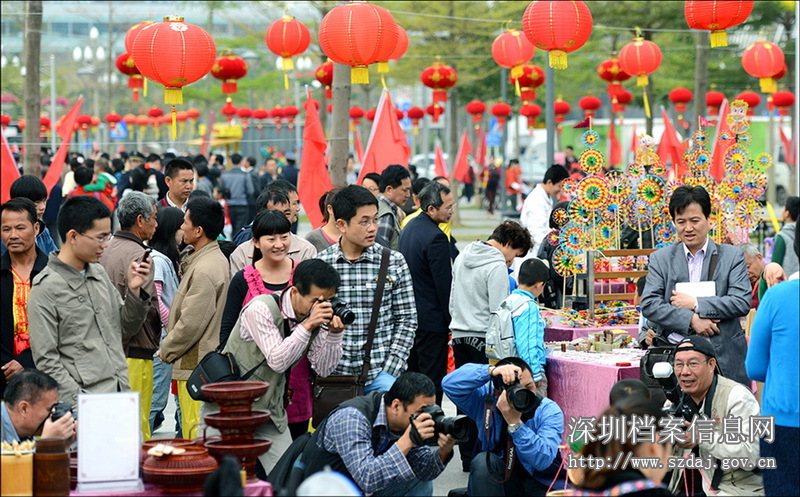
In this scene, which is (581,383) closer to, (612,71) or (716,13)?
(716,13)

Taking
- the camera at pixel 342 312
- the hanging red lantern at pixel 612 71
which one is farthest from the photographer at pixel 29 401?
the hanging red lantern at pixel 612 71

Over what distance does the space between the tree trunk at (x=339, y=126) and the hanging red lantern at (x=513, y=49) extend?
13.1 feet

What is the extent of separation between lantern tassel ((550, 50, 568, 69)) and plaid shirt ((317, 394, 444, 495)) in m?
6.97

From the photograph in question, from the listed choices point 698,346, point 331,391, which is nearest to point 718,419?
point 698,346

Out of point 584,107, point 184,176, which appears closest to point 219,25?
point 584,107

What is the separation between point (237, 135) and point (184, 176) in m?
31.6

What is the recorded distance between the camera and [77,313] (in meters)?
5.23

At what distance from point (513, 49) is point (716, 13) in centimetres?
484

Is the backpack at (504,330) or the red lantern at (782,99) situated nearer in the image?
the backpack at (504,330)

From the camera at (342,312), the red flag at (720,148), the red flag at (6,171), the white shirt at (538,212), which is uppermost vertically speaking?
the red flag at (720,148)

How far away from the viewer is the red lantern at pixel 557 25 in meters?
11.6

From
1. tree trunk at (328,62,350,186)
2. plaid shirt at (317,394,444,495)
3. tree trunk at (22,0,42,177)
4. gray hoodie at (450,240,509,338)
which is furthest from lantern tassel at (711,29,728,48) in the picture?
tree trunk at (22,0,42,177)

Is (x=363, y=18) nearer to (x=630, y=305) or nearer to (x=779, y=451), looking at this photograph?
(x=630, y=305)

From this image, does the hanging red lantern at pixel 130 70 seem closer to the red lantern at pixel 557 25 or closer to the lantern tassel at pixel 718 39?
the red lantern at pixel 557 25
